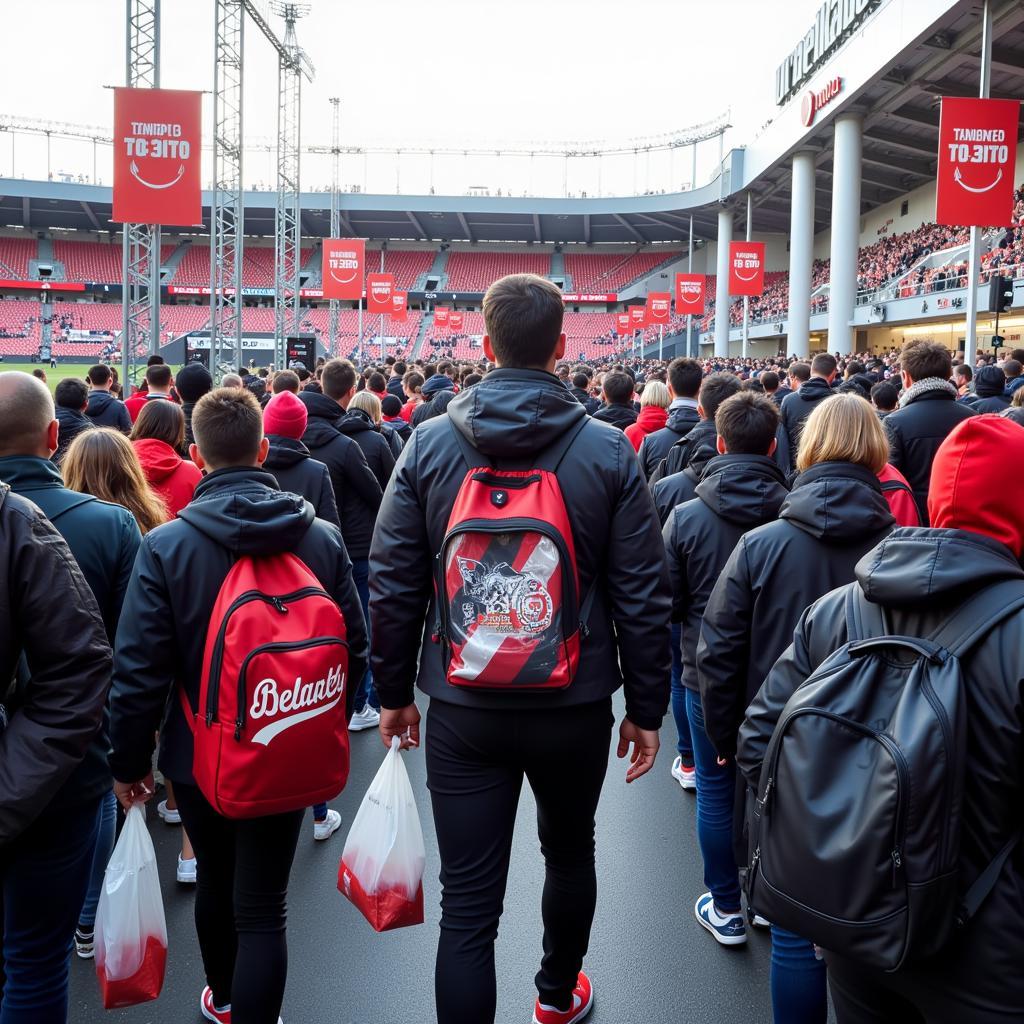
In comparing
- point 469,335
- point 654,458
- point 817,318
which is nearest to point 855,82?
point 817,318

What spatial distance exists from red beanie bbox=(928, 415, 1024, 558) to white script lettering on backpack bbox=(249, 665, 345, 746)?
4.95ft

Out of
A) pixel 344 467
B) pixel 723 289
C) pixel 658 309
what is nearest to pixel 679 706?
pixel 344 467

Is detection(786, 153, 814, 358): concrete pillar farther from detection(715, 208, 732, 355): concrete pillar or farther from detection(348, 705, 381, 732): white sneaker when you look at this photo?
detection(348, 705, 381, 732): white sneaker

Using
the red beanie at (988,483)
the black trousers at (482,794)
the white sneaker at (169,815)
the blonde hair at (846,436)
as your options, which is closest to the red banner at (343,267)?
the white sneaker at (169,815)

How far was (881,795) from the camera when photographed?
159cm

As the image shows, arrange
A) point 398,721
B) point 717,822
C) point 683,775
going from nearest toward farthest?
point 398,721 < point 717,822 < point 683,775

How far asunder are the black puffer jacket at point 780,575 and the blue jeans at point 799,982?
529mm

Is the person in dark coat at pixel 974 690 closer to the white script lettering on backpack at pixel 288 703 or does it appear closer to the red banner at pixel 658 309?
the white script lettering on backpack at pixel 288 703

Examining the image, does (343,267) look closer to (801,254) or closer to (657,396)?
(801,254)

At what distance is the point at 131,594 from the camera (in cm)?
249

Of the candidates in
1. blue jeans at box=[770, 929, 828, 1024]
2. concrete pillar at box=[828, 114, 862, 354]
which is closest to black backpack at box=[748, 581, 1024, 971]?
blue jeans at box=[770, 929, 828, 1024]

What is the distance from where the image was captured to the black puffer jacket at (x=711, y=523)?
346cm

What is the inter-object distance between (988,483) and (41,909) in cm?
223

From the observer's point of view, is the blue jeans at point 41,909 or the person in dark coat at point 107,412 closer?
the blue jeans at point 41,909
